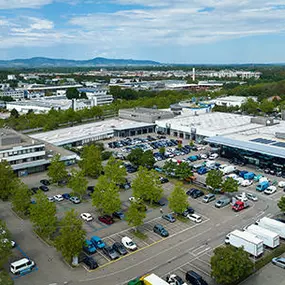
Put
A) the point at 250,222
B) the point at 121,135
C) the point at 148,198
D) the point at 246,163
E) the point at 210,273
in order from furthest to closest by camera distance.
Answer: the point at 121,135 < the point at 246,163 < the point at 148,198 < the point at 250,222 < the point at 210,273

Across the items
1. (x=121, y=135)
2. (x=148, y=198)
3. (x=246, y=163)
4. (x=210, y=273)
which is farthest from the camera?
(x=121, y=135)

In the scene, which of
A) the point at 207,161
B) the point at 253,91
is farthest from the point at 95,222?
the point at 253,91

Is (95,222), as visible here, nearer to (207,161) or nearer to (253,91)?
(207,161)

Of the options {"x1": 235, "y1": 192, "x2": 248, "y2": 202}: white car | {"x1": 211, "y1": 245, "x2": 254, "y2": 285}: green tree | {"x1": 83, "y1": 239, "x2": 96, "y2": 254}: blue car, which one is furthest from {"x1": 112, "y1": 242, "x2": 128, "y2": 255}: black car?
{"x1": 235, "y1": 192, "x2": 248, "y2": 202}: white car

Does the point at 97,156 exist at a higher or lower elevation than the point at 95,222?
higher

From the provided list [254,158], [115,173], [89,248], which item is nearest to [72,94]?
[254,158]

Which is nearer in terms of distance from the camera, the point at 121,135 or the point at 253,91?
the point at 121,135
